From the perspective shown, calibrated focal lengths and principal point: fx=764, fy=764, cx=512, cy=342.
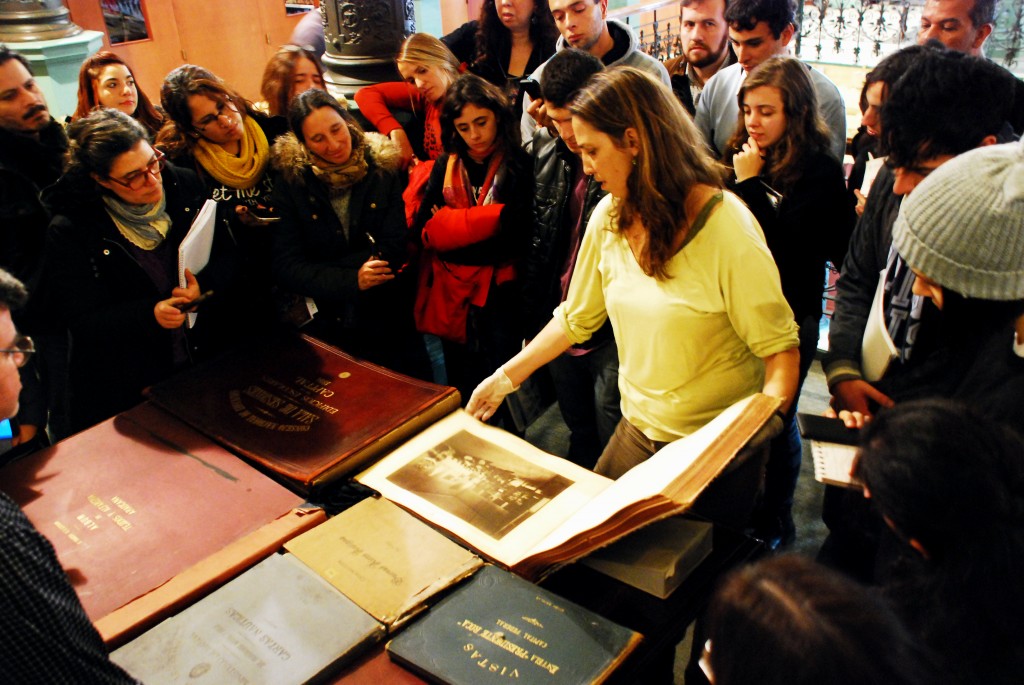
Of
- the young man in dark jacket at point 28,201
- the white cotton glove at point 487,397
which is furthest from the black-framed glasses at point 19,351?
the young man in dark jacket at point 28,201

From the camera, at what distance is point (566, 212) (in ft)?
8.23

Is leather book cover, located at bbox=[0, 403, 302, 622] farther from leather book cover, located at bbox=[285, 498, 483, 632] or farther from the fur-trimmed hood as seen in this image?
the fur-trimmed hood

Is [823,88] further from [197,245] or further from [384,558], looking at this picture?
[384,558]

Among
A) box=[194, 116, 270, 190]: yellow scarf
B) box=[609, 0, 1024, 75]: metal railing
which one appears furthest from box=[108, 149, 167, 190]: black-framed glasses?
box=[609, 0, 1024, 75]: metal railing

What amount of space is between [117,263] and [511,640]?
1.67 m

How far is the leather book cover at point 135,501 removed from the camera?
1.33 meters

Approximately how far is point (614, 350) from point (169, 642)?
1518mm

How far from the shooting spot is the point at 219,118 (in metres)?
2.63

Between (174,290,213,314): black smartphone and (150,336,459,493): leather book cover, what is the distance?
0.27 metres

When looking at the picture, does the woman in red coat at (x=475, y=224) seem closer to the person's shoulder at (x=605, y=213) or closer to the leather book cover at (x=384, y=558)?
the person's shoulder at (x=605, y=213)

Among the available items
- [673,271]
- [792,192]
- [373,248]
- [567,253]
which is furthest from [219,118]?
[792,192]

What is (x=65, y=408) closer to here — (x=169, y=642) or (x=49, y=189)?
(x=49, y=189)

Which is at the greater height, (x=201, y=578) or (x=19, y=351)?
(x=19, y=351)

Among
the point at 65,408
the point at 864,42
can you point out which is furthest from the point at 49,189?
the point at 864,42
